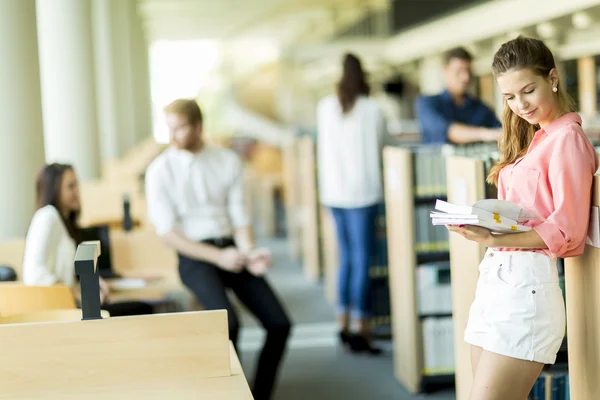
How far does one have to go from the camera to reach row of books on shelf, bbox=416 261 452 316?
4574mm

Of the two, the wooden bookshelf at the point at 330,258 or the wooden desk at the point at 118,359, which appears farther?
the wooden bookshelf at the point at 330,258

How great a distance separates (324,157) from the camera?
18.4 feet

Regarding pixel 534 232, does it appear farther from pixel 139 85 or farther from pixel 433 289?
pixel 139 85

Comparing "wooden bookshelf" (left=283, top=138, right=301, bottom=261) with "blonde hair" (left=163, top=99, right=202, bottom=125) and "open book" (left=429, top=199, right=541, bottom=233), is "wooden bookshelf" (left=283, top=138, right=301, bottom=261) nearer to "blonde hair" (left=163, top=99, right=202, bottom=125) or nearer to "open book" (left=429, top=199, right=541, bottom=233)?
"blonde hair" (left=163, top=99, right=202, bottom=125)

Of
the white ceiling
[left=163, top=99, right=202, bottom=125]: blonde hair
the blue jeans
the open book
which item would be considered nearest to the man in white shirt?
[left=163, top=99, right=202, bottom=125]: blonde hair

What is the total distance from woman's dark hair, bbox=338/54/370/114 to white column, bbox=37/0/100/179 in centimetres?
349

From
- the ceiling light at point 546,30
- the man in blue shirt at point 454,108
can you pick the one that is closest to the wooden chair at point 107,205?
the man in blue shirt at point 454,108

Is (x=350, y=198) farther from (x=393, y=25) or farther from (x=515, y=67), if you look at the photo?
(x=393, y=25)

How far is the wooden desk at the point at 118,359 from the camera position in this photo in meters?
2.33

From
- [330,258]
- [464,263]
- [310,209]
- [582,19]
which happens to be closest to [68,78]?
[310,209]

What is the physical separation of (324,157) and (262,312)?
1.92 m

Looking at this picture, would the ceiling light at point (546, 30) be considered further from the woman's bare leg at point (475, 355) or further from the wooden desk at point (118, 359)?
the wooden desk at point (118, 359)

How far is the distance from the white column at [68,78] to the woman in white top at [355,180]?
3310mm

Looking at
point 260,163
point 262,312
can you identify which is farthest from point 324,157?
point 260,163
